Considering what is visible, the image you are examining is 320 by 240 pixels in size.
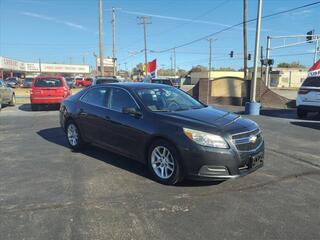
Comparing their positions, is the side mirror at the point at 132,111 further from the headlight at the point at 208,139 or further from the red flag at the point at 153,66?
the red flag at the point at 153,66

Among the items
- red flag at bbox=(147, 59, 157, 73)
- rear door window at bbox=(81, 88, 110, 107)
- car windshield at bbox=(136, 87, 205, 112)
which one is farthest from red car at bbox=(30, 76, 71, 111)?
red flag at bbox=(147, 59, 157, 73)

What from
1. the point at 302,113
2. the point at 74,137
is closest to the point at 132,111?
the point at 74,137

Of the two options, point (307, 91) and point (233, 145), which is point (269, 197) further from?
point (307, 91)

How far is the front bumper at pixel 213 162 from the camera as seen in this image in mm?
4973

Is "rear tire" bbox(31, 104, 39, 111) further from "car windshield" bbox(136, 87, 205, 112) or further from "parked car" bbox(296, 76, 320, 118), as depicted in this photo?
"car windshield" bbox(136, 87, 205, 112)

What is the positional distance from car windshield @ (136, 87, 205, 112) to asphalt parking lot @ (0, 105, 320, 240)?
1.15 meters

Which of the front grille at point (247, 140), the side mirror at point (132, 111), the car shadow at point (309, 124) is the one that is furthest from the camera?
the car shadow at point (309, 124)

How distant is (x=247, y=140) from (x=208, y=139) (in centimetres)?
65

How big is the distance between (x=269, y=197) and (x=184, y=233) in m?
1.66

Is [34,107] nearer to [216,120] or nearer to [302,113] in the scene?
[302,113]

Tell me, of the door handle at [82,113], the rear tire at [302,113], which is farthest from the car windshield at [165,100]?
the rear tire at [302,113]

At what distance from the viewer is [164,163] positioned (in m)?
5.46

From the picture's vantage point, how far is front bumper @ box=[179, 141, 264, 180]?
4973 mm

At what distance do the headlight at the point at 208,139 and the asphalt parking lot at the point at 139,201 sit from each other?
0.70 m
